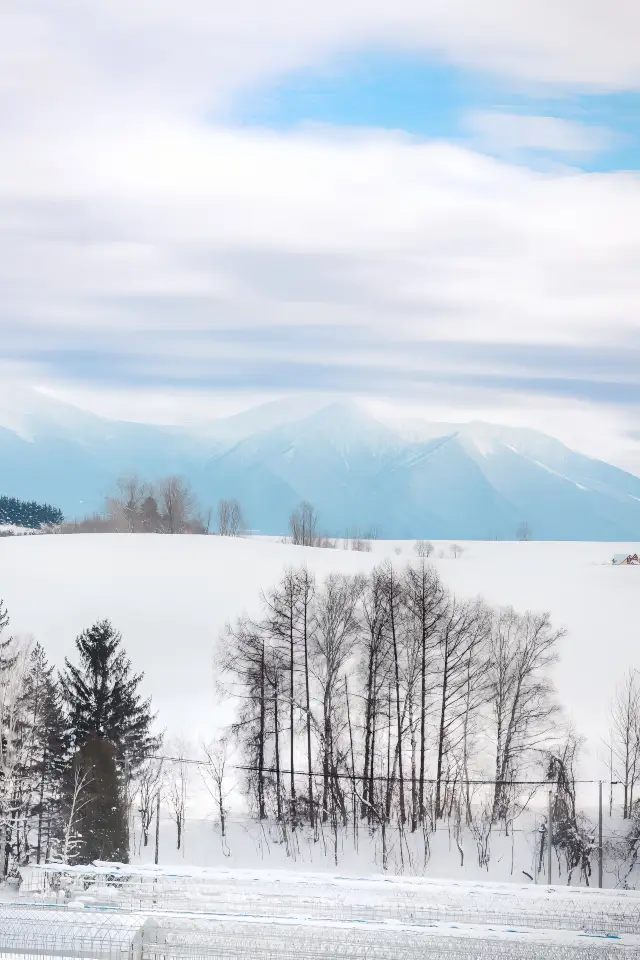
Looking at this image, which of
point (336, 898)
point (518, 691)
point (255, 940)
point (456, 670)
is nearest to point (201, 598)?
point (456, 670)

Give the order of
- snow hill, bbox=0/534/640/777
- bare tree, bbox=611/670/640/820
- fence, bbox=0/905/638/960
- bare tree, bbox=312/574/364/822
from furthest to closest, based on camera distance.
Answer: snow hill, bbox=0/534/640/777 < bare tree, bbox=312/574/364/822 < bare tree, bbox=611/670/640/820 < fence, bbox=0/905/638/960

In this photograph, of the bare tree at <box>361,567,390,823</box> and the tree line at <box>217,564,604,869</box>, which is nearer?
the tree line at <box>217,564,604,869</box>

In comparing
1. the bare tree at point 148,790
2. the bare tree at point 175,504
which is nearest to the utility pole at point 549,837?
the bare tree at point 148,790

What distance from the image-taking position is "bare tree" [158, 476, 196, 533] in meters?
41.2

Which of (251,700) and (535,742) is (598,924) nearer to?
(535,742)

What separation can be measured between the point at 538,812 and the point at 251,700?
5037 mm

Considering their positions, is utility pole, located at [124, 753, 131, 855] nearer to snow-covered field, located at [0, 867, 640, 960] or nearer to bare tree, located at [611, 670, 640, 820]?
snow-covered field, located at [0, 867, 640, 960]

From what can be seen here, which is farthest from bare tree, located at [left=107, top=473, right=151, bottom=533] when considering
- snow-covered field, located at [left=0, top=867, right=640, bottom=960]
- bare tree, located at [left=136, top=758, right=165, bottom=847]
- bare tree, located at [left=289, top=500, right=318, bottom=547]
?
snow-covered field, located at [left=0, top=867, right=640, bottom=960]

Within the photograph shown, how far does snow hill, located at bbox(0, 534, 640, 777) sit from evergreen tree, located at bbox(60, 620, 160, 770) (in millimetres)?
1293

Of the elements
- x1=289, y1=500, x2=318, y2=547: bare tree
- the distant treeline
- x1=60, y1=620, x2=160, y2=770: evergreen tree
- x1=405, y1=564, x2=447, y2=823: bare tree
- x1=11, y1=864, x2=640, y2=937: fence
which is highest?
the distant treeline

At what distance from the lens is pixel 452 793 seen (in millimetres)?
16203

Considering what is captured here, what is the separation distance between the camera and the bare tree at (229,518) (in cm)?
4434

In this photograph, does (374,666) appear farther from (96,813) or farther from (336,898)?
(336,898)

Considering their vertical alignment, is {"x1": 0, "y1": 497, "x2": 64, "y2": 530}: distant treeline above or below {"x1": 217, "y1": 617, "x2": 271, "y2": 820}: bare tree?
above
